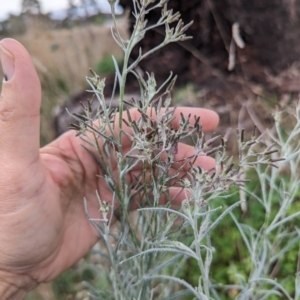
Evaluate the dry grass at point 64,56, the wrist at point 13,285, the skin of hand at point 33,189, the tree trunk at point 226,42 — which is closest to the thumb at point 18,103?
the skin of hand at point 33,189

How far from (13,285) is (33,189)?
285 millimetres

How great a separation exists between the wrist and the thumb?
13.3 inches

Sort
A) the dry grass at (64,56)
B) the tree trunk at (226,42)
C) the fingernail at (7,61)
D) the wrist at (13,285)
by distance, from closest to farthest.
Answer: the fingernail at (7,61), the wrist at (13,285), the tree trunk at (226,42), the dry grass at (64,56)

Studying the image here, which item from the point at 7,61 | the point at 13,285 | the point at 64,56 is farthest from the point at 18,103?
the point at 64,56

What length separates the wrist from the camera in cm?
98

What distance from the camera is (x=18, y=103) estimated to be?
76 cm

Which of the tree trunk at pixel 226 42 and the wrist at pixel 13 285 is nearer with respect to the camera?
the wrist at pixel 13 285

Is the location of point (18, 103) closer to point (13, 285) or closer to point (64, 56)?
point (13, 285)

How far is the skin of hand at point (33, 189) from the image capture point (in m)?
0.76

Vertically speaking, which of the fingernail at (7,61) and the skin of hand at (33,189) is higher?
the fingernail at (7,61)

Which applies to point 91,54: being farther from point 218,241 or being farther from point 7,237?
point 7,237

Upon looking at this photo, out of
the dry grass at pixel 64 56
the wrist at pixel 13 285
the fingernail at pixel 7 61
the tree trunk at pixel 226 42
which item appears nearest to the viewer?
the fingernail at pixel 7 61

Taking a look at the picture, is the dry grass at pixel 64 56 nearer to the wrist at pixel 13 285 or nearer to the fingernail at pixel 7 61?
the wrist at pixel 13 285

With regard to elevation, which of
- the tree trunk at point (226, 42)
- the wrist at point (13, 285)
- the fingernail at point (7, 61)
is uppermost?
the fingernail at point (7, 61)
